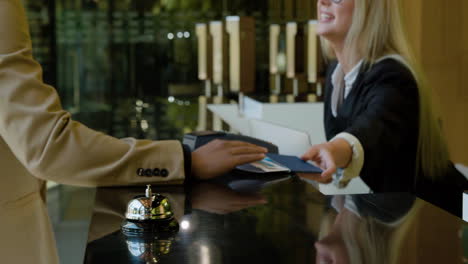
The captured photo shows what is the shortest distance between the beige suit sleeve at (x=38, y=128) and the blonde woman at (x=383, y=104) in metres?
0.77

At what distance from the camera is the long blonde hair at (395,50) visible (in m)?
2.20

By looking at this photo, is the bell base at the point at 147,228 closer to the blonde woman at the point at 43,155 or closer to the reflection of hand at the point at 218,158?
the blonde woman at the point at 43,155

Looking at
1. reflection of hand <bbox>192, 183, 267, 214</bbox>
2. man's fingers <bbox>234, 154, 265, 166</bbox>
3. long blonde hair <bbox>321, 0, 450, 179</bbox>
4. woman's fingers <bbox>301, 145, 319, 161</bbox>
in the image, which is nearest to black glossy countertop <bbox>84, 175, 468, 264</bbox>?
reflection of hand <bbox>192, 183, 267, 214</bbox>

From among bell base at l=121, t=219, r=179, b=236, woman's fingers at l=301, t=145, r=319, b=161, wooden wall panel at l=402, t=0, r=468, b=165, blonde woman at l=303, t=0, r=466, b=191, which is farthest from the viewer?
wooden wall panel at l=402, t=0, r=468, b=165

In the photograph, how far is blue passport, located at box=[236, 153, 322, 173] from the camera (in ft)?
5.92

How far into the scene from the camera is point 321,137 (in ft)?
15.1

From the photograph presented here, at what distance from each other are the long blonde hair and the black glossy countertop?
2.49 ft

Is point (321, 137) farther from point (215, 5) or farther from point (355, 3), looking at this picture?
point (215, 5)

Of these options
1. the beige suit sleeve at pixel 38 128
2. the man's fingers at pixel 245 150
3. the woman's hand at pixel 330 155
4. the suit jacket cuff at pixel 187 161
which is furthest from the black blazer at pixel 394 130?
the beige suit sleeve at pixel 38 128

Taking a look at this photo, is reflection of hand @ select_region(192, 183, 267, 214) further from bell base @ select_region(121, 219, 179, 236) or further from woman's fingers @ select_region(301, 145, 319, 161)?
woman's fingers @ select_region(301, 145, 319, 161)

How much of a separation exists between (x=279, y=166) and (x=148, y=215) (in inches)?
29.6

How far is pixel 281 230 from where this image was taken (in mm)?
1150

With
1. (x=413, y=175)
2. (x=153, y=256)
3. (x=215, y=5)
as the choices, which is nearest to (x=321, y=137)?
(x=413, y=175)

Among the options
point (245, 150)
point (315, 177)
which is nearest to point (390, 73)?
point (315, 177)
